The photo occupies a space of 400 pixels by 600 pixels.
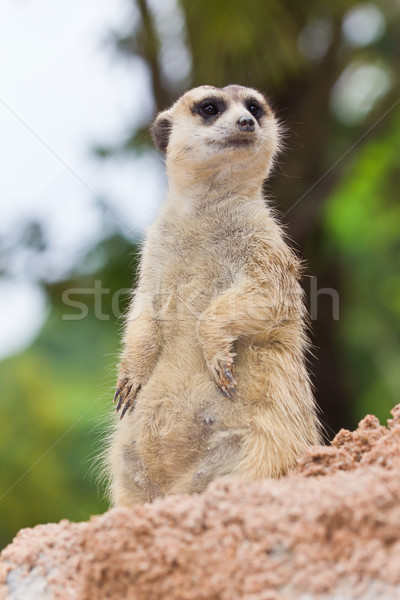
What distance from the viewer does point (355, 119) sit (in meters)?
6.54

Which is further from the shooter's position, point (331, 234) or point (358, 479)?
point (331, 234)

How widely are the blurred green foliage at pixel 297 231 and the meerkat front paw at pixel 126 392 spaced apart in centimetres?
252

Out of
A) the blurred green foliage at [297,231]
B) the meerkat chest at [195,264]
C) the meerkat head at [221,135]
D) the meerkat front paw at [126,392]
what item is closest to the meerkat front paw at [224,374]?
the meerkat chest at [195,264]

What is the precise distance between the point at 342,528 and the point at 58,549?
2.82ft

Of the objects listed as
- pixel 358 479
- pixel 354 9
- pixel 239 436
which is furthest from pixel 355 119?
pixel 358 479

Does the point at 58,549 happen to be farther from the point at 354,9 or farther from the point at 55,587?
the point at 354,9

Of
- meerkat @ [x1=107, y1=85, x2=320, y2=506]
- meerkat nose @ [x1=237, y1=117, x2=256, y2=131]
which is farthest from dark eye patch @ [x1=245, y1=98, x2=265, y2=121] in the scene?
meerkat nose @ [x1=237, y1=117, x2=256, y2=131]

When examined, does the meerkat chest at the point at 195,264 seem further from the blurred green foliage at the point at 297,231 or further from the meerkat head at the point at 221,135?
the blurred green foliage at the point at 297,231

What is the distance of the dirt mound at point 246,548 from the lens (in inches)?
60.9

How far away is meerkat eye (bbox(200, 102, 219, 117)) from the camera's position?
3291mm

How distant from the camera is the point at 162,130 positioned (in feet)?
11.9

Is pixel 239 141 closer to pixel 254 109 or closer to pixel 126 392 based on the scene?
pixel 254 109

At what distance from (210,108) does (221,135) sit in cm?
29
